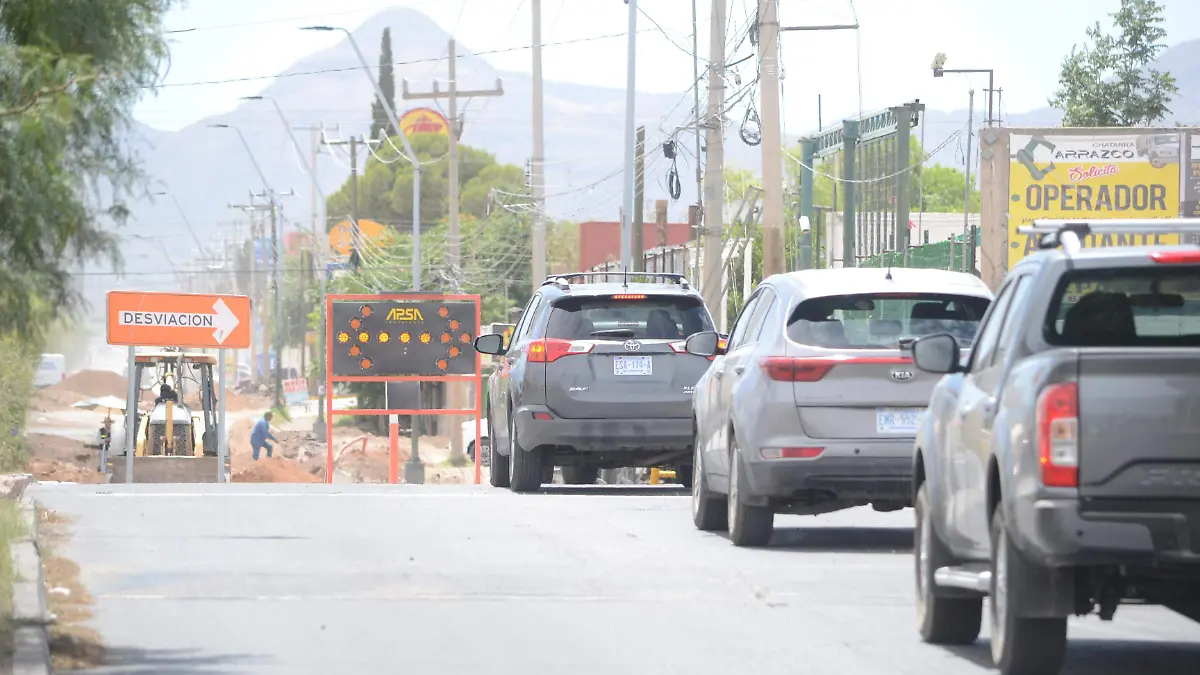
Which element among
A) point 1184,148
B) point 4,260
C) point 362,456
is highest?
point 1184,148

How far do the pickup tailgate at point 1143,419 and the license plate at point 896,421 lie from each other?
6031 millimetres

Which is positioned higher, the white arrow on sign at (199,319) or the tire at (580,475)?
the white arrow on sign at (199,319)

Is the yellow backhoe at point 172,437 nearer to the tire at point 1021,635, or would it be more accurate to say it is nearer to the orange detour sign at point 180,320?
the orange detour sign at point 180,320

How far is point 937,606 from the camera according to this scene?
10.2 metres

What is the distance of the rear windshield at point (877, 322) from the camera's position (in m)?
14.2

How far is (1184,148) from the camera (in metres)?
39.9

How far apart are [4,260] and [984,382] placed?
4.05 metres

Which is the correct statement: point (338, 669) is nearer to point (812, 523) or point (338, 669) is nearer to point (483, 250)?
point (812, 523)

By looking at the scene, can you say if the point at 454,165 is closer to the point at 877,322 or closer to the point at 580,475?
the point at 580,475

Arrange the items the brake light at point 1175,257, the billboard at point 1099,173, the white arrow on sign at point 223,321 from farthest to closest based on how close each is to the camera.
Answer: the billboard at point 1099,173 < the white arrow on sign at point 223,321 < the brake light at point 1175,257

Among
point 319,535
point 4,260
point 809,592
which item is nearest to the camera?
point 4,260

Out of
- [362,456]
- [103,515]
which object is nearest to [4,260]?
[103,515]

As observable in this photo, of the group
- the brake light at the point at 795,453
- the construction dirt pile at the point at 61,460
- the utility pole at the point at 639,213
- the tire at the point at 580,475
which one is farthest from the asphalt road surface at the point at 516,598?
the utility pole at the point at 639,213

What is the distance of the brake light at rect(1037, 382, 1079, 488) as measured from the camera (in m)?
8.13
